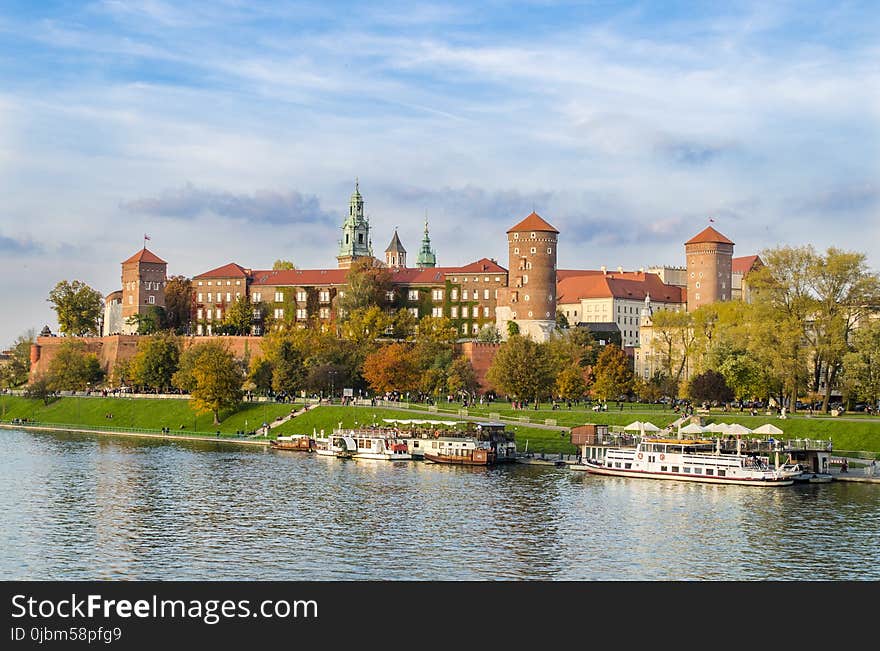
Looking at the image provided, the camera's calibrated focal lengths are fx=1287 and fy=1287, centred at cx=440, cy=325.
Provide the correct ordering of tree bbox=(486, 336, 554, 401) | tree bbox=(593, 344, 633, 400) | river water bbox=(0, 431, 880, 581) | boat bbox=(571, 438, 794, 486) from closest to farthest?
river water bbox=(0, 431, 880, 581) → boat bbox=(571, 438, 794, 486) → tree bbox=(486, 336, 554, 401) → tree bbox=(593, 344, 633, 400)

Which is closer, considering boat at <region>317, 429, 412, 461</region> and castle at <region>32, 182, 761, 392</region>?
boat at <region>317, 429, 412, 461</region>

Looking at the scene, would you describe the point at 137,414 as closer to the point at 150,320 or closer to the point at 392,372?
the point at 392,372

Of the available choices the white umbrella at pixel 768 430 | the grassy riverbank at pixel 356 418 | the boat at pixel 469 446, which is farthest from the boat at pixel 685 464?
the grassy riverbank at pixel 356 418

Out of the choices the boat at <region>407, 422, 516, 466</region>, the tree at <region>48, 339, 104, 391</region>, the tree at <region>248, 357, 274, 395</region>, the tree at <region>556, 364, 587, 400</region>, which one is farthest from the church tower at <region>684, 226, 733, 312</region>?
the boat at <region>407, 422, 516, 466</region>

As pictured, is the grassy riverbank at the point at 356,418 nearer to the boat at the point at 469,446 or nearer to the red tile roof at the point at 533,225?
the boat at the point at 469,446

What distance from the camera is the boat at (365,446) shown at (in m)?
77.8

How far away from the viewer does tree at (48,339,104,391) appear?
127312 mm

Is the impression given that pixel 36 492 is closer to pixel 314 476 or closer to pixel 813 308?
pixel 314 476

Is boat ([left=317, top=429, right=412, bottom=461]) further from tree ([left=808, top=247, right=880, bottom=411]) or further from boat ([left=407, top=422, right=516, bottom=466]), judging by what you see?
tree ([left=808, top=247, right=880, bottom=411])

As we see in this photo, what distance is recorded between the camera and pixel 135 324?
14850 cm

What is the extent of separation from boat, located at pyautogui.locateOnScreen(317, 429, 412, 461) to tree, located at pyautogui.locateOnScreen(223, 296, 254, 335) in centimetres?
6732
